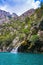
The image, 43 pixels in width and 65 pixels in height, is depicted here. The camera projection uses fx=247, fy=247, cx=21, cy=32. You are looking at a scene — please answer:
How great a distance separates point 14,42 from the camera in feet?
516

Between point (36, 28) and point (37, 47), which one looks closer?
point (37, 47)

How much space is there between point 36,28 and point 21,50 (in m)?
15.6

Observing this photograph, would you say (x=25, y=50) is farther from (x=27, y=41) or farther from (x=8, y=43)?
(x=8, y=43)

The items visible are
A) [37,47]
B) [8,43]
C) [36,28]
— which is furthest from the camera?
[8,43]

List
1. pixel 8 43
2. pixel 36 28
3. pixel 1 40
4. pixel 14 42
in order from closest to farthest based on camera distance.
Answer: pixel 36 28, pixel 14 42, pixel 8 43, pixel 1 40

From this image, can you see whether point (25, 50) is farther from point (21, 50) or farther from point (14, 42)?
point (14, 42)

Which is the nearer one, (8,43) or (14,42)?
(14,42)

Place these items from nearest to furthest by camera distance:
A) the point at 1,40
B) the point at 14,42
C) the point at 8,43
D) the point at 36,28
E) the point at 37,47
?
1. the point at 37,47
2. the point at 36,28
3. the point at 14,42
4. the point at 8,43
5. the point at 1,40

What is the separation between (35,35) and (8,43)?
39383mm

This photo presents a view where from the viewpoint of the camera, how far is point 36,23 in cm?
14325

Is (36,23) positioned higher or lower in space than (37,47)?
higher

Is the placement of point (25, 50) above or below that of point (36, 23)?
below

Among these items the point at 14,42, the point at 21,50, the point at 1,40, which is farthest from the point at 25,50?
the point at 1,40

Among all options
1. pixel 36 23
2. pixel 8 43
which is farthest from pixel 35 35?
pixel 8 43
